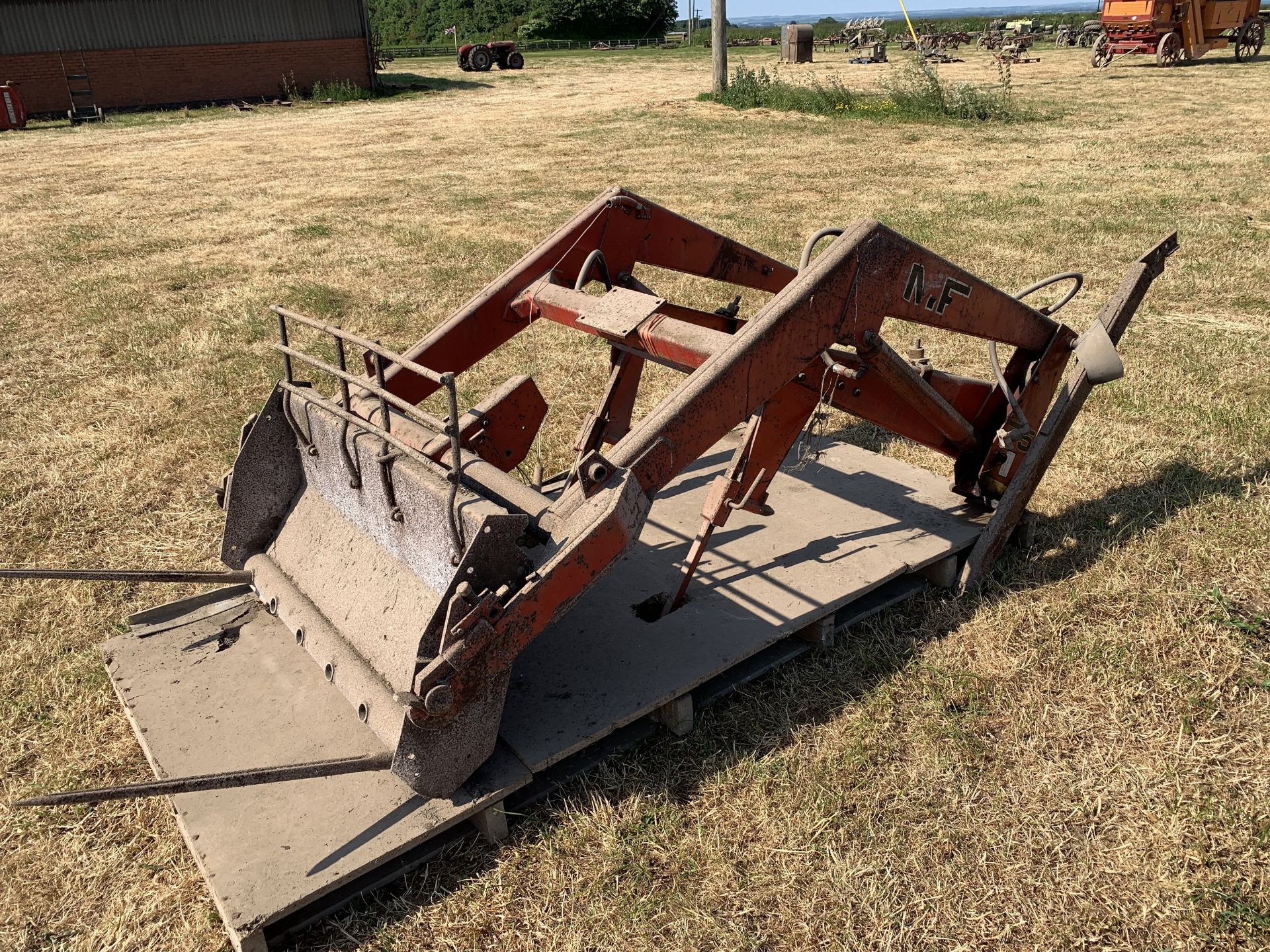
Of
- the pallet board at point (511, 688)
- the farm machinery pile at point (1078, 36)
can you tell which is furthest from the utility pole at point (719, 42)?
the farm machinery pile at point (1078, 36)

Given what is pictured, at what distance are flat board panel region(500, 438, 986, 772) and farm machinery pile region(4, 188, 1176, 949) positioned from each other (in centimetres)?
1

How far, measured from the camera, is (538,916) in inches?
106

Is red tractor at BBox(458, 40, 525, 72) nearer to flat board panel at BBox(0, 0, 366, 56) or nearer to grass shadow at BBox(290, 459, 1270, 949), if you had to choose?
flat board panel at BBox(0, 0, 366, 56)

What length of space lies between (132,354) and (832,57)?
35.6m

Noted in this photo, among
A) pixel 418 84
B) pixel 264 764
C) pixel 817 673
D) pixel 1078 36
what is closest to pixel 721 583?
pixel 817 673

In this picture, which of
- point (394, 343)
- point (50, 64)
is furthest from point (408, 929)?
point (50, 64)

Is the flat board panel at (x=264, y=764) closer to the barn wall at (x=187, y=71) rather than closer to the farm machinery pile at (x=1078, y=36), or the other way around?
the barn wall at (x=187, y=71)

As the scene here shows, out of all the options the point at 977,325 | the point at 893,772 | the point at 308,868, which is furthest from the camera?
the point at 977,325

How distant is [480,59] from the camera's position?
1398 inches

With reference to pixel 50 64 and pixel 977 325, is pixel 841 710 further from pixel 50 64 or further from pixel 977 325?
pixel 50 64

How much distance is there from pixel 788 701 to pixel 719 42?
63.1 ft

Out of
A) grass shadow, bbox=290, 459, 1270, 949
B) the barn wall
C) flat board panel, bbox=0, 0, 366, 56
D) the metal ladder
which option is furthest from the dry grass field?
flat board panel, bbox=0, 0, 366, 56

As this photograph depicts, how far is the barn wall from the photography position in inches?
916

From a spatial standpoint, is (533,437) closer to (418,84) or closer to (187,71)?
(187,71)
